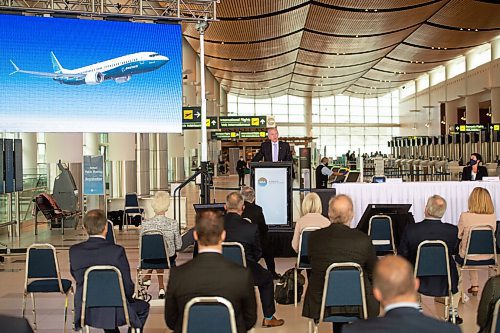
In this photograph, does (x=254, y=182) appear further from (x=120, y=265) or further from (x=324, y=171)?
(x=324, y=171)

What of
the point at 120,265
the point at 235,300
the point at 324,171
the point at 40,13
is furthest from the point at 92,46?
the point at 324,171

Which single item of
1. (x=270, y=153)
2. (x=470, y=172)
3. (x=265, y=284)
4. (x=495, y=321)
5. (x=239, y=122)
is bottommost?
(x=265, y=284)

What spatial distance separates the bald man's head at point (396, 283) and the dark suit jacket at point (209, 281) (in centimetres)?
113

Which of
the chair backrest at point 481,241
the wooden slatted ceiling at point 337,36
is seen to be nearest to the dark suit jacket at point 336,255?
the chair backrest at point 481,241

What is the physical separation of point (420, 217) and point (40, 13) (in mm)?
6948

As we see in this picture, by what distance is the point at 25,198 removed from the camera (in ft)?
52.8

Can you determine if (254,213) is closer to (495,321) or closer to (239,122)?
(495,321)

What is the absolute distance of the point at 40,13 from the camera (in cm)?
1077

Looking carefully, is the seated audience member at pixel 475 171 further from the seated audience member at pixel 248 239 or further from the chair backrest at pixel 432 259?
the seated audience member at pixel 248 239

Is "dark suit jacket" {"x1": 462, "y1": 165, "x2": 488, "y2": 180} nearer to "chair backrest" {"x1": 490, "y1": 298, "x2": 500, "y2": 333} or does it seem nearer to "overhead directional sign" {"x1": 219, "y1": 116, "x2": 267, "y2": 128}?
"chair backrest" {"x1": 490, "y1": 298, "x2": 500, "y2": 333}

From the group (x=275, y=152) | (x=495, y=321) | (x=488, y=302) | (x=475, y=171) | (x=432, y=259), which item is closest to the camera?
(x=495, y=321)

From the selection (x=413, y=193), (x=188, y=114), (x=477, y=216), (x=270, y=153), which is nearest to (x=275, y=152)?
(x=270, y=153)

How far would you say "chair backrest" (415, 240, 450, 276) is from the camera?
576 cm

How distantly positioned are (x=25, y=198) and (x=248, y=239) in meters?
11.5
